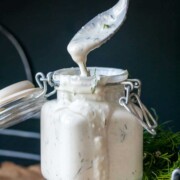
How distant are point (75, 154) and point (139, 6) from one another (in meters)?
0.50

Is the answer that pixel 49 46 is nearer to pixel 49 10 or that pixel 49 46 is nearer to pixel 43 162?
pixel 49 10

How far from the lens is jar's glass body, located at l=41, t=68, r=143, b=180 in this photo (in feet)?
1.61

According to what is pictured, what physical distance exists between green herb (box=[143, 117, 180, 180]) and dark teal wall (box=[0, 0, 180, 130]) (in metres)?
0.28

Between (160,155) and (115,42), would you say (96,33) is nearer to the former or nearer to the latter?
(160,155)

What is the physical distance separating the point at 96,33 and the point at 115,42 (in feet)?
1.38

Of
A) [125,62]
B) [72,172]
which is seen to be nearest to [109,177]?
[72,172]

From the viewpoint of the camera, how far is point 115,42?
36.3 inches

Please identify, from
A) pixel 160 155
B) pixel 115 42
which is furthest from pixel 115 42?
pixel 160 155

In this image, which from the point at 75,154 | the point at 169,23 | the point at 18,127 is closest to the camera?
the point at 75,154

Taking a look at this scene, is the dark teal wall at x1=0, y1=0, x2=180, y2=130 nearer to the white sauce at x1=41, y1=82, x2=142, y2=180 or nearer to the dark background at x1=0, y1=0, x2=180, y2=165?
the dark background at x1=0, y1=0, x2=180, y2=165

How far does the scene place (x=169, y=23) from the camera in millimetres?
893

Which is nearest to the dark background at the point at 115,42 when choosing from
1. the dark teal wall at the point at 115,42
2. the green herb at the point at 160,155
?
the dark teal wall at the point at 115,42

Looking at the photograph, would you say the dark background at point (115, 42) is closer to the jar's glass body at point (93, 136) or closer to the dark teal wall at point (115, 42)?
the dark teal wall at point (115, 42)

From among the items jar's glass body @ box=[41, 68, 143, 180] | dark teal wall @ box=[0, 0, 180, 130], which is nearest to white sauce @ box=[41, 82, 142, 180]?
jar's glass body @ box=[41, 68, 143, 180]
